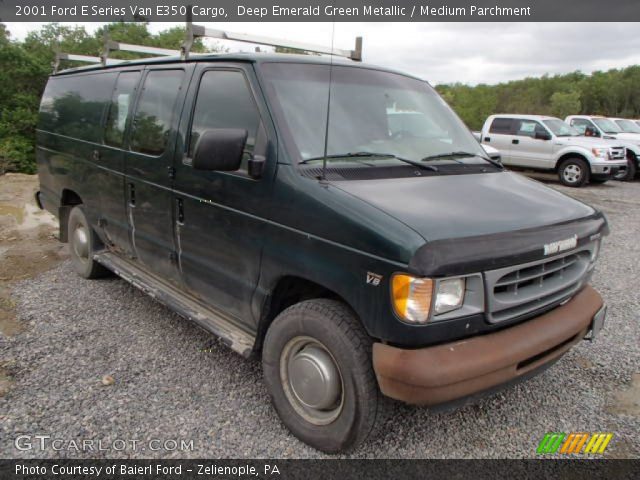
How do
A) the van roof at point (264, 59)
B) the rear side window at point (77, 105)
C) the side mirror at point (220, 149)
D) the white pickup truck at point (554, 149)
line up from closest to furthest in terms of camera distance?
the side mirror at point (220, 149), the van roof at point (264, 59), the rear side window at point (77, 105), the white pickup truck at point (554, 149)

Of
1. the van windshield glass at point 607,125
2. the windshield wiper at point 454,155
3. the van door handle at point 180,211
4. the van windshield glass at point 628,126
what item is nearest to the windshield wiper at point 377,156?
the windshield wiper at point 454,155

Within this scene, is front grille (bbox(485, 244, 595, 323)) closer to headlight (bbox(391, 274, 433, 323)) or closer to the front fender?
headlight (bbox(391, 274, 433, 323))

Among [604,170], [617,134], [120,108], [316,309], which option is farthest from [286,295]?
[617,134]

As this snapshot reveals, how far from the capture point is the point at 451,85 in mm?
69938

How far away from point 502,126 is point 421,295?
45.6 ft

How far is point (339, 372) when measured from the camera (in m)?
2.54

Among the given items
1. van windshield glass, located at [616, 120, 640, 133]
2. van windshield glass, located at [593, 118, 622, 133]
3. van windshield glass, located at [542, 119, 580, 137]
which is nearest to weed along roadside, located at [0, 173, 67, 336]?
van windshield glass, located at [542, 119, 580, 137]

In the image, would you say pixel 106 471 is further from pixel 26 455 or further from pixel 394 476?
pixel 394 476

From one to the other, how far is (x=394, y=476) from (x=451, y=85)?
2899 inches

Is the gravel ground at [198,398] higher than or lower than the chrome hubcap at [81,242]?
lower

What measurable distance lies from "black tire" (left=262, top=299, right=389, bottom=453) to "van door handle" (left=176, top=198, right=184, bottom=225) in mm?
1169

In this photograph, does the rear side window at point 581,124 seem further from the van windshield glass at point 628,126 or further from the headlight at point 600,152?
the headlight at point 600,152

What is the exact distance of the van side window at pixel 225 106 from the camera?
2.98 metres

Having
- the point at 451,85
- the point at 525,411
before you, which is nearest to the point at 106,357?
the point at 525,411
